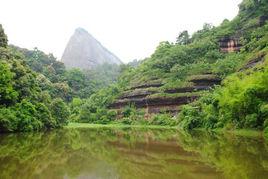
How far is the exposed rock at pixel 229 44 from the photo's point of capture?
71375 millimetres

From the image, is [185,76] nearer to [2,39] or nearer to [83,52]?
[2,39]

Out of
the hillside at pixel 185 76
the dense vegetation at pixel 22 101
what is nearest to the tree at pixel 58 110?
the dense vegetation at pixel 22 101

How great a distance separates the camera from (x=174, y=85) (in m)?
61.2

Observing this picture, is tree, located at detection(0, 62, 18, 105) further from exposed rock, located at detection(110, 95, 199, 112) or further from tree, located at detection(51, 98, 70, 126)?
exposed rock, located at detection(110, 95, 199, 112)

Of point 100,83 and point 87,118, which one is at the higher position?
point 100,83

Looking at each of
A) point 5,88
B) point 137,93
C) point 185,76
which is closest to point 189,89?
point 185,76

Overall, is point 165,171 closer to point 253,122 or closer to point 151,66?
point 253,122

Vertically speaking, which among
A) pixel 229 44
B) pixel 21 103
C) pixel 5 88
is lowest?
pixel 21 103

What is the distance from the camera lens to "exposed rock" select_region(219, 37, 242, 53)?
7138cm

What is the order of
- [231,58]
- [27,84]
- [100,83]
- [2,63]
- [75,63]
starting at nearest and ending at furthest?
[2,63] < [27,84] < [231,58] < [100,83] < [75,63]

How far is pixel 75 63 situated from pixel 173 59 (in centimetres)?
10005

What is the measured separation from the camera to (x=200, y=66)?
65000mm

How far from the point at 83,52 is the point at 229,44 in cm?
10608

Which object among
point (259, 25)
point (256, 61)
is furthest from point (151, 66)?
point (256, 61)
